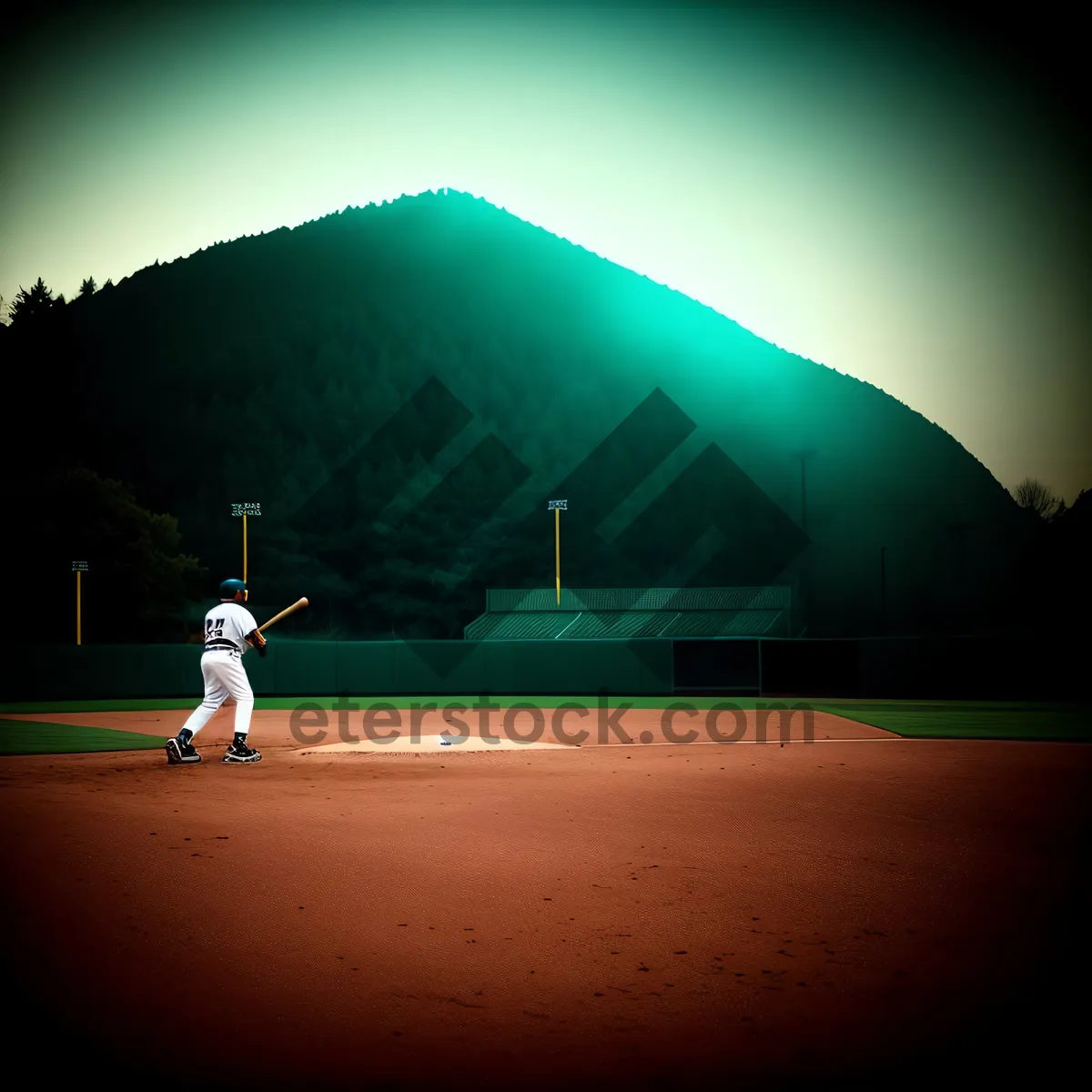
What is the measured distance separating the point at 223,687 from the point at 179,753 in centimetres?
84

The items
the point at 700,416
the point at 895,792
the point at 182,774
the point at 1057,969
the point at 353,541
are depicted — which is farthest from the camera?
the point at 700,416

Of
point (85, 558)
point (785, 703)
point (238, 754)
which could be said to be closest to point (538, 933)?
point (238, 754)

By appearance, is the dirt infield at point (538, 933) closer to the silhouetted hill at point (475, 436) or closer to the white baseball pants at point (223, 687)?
the white baseball pants at point (223, 687)

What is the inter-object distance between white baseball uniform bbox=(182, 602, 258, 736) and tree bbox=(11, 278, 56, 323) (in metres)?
71.2

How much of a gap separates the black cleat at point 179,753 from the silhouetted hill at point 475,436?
42.6 metres

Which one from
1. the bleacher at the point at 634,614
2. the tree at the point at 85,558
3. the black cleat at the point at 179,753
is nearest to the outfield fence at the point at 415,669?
the bleacher at the point at 634,614

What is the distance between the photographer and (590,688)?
23.2 metres

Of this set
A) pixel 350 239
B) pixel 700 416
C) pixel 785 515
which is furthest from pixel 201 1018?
pixel 350 239

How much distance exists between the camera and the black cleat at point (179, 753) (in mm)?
10086

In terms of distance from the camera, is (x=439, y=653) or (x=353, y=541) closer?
(x=439, y=653)

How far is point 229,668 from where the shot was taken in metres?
10.4

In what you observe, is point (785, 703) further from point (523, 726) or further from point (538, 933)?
point (538, 933)

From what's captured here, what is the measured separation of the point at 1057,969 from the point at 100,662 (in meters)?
23.8

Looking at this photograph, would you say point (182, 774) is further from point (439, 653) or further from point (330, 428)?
point (330, 428)
